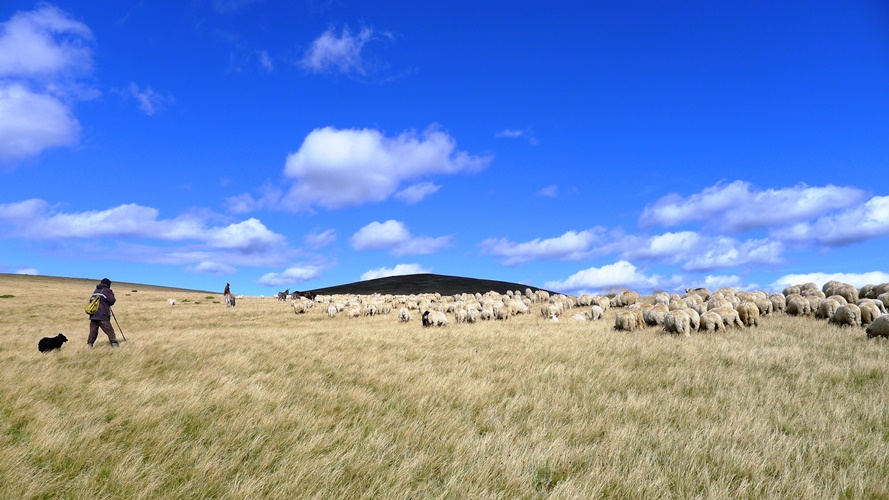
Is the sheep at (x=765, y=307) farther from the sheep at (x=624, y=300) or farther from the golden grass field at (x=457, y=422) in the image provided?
the sheep at (x=624, y=300)

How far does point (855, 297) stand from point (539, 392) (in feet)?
68.3

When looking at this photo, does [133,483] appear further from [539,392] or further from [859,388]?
[859,388]

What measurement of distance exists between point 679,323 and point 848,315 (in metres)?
6.55

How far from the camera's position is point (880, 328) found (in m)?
14.1

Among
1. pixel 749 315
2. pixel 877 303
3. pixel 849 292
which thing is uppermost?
pixel 849 292

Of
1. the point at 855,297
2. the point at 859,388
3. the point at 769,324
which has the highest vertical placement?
the point at 855,297

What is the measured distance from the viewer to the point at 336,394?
29.9 feet

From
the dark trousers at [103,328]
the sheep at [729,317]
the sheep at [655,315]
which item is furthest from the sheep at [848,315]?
the dark trousers at [103,328]

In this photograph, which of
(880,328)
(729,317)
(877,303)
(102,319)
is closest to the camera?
(880,328)

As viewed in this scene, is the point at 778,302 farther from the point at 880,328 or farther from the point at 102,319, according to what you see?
the point at 102,319

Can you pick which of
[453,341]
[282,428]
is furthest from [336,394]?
[453,341]

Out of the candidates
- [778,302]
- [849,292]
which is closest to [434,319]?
[778,302]

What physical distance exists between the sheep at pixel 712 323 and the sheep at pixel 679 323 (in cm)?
92

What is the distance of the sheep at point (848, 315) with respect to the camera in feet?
54.6
